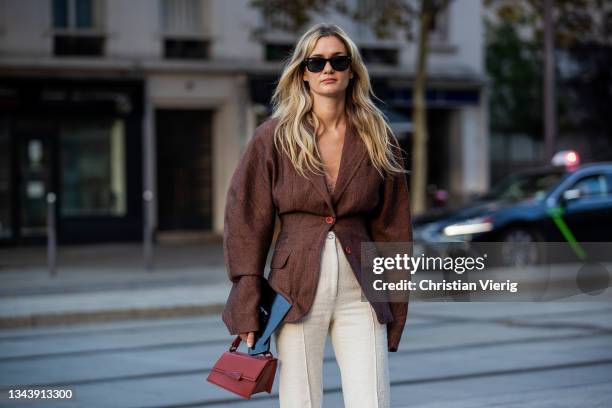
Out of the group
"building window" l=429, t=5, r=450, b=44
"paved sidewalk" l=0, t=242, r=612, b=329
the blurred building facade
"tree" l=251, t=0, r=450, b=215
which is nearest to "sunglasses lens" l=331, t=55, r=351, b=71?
"paved sidewalk" l=0, t=242, r=612, b=329

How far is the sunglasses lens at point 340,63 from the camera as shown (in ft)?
14.4

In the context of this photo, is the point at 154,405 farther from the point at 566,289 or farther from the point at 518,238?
the point at 518,238

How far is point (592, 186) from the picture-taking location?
17688 mm

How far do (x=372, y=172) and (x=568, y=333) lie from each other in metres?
7.30

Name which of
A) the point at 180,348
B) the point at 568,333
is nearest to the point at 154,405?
the point at 180,348

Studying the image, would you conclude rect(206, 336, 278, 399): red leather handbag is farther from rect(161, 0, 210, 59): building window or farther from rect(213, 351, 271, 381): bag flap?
rect(161, 0, 210, 59): building window

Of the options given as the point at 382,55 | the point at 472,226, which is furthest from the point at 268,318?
the point at 382,55

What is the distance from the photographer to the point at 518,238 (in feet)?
56.9

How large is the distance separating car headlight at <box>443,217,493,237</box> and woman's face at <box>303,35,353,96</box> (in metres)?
12.7

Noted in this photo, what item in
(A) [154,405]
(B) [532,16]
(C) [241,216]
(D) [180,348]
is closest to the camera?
(C) [241,216]

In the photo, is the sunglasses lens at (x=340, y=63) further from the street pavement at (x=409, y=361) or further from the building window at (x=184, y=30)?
the building window at (x=184, y=30)

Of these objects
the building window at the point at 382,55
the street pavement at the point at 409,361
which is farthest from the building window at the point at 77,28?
the street pavement at the point at 409,361

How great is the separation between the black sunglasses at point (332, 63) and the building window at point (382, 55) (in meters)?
24.4

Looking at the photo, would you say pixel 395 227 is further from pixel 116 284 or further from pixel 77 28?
pixel 77 28
